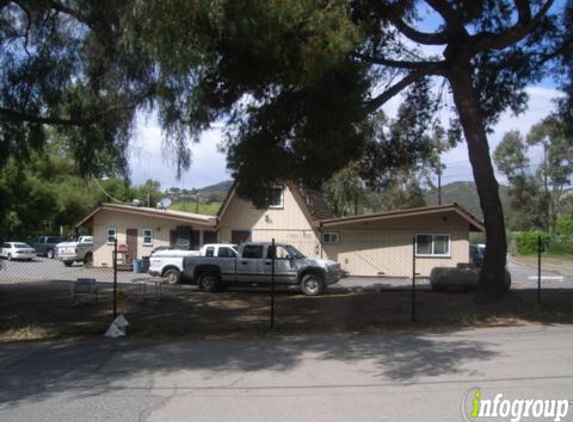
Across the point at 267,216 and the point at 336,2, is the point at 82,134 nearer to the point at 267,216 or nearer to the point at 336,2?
the point at 336,2

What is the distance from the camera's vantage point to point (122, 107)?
11.7 m

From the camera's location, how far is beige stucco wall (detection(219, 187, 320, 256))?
34.2 metres

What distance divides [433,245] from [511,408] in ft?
84.8

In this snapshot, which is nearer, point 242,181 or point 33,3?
point 33,3

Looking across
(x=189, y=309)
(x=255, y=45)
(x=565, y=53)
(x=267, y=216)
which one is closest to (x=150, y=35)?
(x=255, y=45)

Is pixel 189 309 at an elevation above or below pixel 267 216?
below

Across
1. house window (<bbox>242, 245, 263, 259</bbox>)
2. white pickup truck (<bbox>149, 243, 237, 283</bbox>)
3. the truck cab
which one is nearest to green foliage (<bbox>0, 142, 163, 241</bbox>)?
white pickup truck (<bbox>149, 243, 237, 283</bbox>)

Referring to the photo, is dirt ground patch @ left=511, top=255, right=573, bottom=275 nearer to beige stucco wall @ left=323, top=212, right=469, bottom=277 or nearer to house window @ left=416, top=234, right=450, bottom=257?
beige stucco wall @ left=323, top=212, right=469, bottom=277

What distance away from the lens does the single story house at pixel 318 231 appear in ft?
105

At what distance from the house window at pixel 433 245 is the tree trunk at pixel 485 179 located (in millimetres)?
16345

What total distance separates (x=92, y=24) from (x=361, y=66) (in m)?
5.27

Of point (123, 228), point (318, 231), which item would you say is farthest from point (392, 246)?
point (123, 228)

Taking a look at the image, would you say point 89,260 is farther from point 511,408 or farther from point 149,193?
point 149,193

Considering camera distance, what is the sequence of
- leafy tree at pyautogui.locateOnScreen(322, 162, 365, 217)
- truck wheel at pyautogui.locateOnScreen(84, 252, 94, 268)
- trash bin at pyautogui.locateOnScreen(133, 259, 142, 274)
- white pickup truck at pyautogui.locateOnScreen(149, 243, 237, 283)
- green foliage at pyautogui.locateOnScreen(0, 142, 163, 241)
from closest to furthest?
white pickup truck at pyautogui.locateOnScreen(149, 243, 237, 283) → trash bin at pyautogui.locateOnScreen(133, 259, 142, 274) → truck wheel at pyautogui.locateOnScreen(84, 252, 94, 268) → green foliage at pyautogui.locateOnScreen(0, 142, 163, 241) → leafy tree at pyautogui.locateOnScreen(322, 162, 365, 217)
